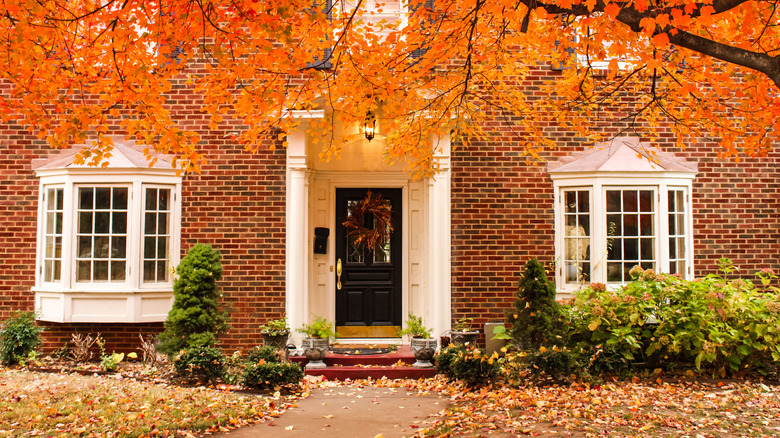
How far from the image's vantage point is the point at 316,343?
24.2ft

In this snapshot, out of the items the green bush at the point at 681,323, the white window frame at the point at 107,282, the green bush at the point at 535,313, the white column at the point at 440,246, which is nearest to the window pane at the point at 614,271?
the green bush at the point at 681,323

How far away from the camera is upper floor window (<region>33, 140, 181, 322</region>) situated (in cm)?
771

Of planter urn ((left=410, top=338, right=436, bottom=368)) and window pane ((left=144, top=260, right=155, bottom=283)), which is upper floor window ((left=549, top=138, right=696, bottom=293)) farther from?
window pane ((left=144, top=260, right=155, bottom=283))

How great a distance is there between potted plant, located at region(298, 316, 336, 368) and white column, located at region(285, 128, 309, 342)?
271 millimetres

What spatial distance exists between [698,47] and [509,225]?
13.8ft

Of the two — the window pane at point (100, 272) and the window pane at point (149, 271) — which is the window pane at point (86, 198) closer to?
the window pane at point (100, 272)

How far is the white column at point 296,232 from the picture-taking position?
25.2 ft

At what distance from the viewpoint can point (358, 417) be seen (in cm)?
544

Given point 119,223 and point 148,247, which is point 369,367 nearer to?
point 148,247

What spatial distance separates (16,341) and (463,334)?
18.3 feet

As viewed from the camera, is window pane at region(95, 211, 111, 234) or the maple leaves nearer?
the maple leaves

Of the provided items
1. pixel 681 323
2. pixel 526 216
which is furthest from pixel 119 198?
pixel 681 323

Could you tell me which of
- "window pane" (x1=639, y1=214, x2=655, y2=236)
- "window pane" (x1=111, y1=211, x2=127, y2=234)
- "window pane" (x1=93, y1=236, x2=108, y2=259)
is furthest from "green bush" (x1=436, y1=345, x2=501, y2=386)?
"window pane" (x1=93, y1=236, x2=108, y2=259)

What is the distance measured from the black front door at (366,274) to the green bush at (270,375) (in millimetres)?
2402
